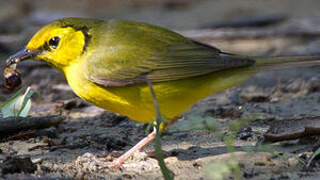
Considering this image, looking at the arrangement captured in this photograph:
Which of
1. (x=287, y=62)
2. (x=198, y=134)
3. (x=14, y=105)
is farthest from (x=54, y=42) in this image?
(x=287, y=62)

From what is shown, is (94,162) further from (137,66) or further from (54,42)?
(54,42)

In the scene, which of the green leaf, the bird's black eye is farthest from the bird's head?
the green leaf

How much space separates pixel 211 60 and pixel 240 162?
84cm

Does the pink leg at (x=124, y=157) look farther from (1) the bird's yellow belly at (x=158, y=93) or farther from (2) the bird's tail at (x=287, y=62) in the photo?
(2) the bird's tail at (x=287, y=62)

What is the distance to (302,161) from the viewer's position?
382cm

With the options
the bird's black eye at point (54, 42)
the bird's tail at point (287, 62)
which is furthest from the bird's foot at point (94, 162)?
the bird's tail at point (287, 62)

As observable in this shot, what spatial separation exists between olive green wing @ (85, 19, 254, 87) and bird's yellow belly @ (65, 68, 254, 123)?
5 centimetres

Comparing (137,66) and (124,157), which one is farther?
(137,66)

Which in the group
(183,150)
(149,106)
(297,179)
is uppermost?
(149,106)

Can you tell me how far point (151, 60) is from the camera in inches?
175

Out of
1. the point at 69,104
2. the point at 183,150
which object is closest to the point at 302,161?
the point at 183,150

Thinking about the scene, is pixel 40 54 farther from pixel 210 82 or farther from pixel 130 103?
pixel 210 82

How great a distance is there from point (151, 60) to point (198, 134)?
2.43 ft

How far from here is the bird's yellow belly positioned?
429cm
